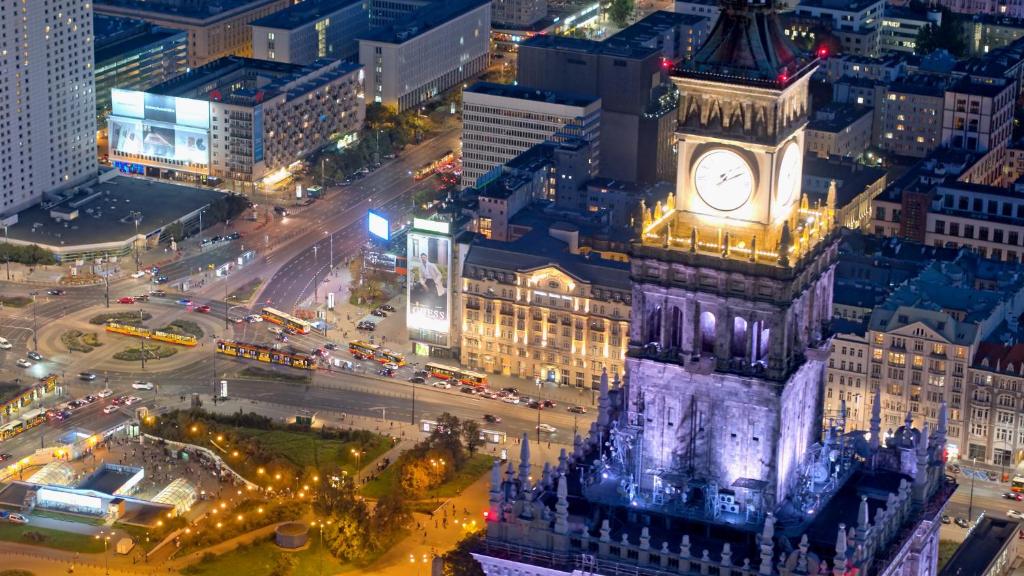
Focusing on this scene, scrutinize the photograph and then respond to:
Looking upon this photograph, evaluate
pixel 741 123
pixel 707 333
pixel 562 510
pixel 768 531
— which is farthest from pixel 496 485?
pixel 741 123

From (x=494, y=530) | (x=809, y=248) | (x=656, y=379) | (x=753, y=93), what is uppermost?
(x=753, y=93)

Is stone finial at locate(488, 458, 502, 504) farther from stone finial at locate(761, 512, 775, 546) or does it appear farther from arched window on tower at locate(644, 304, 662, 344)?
stone finial at locate(761, 512, 775, 546)

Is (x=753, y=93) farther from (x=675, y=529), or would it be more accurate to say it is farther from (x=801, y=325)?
(x=675, y=529)

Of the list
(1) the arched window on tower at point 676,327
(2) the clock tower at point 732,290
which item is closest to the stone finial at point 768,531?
(2) the clock tower at point 732,290

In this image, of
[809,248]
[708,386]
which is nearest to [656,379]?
[708,386]

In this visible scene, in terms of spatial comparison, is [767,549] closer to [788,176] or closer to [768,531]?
[768,531]

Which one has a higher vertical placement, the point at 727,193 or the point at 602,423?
the point at 727,193

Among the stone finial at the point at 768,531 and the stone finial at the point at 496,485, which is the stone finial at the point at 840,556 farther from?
the stone finial at the point at 496,485
